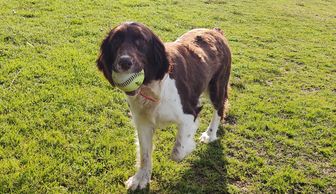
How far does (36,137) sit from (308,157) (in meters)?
3.26

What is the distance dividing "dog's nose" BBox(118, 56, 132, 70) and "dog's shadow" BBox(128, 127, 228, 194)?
1449 millimetres

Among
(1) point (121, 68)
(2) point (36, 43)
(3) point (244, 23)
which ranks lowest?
(3) point (244, 23)

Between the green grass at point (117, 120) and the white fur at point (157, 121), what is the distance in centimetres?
19

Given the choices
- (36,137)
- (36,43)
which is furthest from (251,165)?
(36,43)

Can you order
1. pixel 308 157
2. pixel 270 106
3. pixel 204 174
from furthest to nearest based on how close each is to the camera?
pixel 270 106 < pixel 308 157 < pixel 204 174

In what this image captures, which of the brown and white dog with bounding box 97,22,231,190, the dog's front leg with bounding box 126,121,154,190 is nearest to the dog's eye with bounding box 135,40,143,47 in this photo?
the brown and white dog with bounding box 97,22,231,190

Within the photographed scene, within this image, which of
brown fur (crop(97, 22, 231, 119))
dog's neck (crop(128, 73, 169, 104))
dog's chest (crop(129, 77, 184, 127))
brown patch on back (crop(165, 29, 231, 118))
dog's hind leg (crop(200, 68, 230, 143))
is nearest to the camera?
brown fur (crop(97, 22, 231, 119))

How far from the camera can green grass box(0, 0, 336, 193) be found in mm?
4230

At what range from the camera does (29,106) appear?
5.29 meters

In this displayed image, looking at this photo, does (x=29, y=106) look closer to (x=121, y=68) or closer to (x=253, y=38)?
(x=121, y=68)

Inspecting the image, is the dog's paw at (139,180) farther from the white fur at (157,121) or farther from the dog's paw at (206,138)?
the dog's paw at (206,138)

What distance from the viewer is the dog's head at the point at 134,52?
128 inches

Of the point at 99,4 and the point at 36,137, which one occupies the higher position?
the point at 36,137

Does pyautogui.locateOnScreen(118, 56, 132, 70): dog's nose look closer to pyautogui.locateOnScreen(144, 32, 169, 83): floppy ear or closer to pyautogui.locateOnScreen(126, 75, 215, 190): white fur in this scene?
pyautogui.locateOnScreen(144, 32, 169, 83): floppy ear
